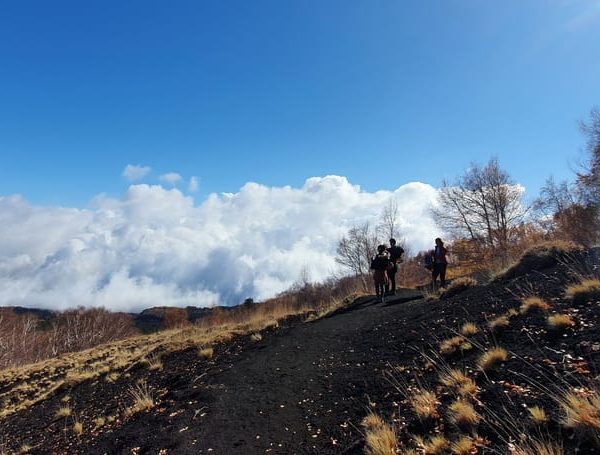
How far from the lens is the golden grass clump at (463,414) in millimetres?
3777

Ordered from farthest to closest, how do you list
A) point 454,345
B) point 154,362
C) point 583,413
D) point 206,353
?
point 154,362, point 206,353, point 454,345, point 583,413

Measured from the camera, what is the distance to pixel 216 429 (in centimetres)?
564

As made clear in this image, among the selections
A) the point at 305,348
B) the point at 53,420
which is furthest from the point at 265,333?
the point at 53,420

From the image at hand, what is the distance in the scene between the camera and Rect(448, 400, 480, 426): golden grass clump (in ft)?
12.4

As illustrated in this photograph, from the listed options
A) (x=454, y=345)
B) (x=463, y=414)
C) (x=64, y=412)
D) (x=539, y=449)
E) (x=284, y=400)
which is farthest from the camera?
(x=64, y=412)

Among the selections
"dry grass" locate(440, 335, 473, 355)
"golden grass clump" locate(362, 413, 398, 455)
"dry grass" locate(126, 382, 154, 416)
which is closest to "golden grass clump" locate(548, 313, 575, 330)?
"dry grass" locate(440, 335, 473, 355)

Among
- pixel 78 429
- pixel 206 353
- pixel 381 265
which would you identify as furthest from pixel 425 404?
pixel 381 265

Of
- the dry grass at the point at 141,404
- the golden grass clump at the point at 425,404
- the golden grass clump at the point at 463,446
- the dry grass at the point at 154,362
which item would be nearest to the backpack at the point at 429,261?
the dry grass at the point at 154,362

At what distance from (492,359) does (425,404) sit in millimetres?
1184

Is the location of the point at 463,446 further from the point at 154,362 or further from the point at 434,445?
the point at 154,362

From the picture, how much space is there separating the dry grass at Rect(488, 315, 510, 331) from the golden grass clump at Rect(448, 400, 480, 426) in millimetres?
2351

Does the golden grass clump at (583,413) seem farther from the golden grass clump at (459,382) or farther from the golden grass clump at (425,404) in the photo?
the golden grass clump at (425,404)

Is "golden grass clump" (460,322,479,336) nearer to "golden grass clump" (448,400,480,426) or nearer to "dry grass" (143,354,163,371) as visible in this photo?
"golden grass clump" (448,400,480,426)

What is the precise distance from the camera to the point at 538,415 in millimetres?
3426
